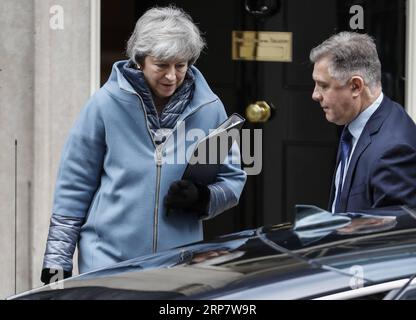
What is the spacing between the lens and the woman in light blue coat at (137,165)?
4387 mm

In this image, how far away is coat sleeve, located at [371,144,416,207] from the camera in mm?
4152

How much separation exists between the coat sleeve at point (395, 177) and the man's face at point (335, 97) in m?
0.30

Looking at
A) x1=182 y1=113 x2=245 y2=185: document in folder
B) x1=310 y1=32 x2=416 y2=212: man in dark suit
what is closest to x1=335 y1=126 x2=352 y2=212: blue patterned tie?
x1=310 y1=32 x2=416 y2=212: man in dark suit

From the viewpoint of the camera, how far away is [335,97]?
4.46 m

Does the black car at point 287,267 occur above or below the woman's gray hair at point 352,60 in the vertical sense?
below

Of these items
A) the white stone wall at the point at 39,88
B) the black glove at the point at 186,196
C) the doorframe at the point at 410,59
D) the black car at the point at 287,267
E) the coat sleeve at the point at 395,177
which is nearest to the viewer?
the black car at the point at 287,267

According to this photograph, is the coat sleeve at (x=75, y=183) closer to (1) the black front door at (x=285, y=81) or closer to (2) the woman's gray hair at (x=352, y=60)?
(2) the woman's gray hair at (x=352, y=60)

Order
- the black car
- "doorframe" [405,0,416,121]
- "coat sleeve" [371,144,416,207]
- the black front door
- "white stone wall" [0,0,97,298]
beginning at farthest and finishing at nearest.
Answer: the black front door < "doorframe" [405,0,416,121] < "white stone wall" [0,0,97,298] < "coat sleeve" [371,144,416,207] < the black car

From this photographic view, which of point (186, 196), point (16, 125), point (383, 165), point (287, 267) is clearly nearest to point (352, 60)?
point (383, 165)

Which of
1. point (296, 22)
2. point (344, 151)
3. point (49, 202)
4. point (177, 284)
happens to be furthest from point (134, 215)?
point (296, 22)

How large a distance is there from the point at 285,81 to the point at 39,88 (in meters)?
1.47

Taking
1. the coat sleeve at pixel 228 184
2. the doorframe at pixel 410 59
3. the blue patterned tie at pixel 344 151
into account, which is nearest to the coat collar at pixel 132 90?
the coat sleeve at pixel 228 184

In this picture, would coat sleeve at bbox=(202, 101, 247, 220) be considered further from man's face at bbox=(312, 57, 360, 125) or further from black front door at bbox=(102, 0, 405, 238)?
black front door at bbox=(102, 0, 405, 238)

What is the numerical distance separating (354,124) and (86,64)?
8.07 feet
